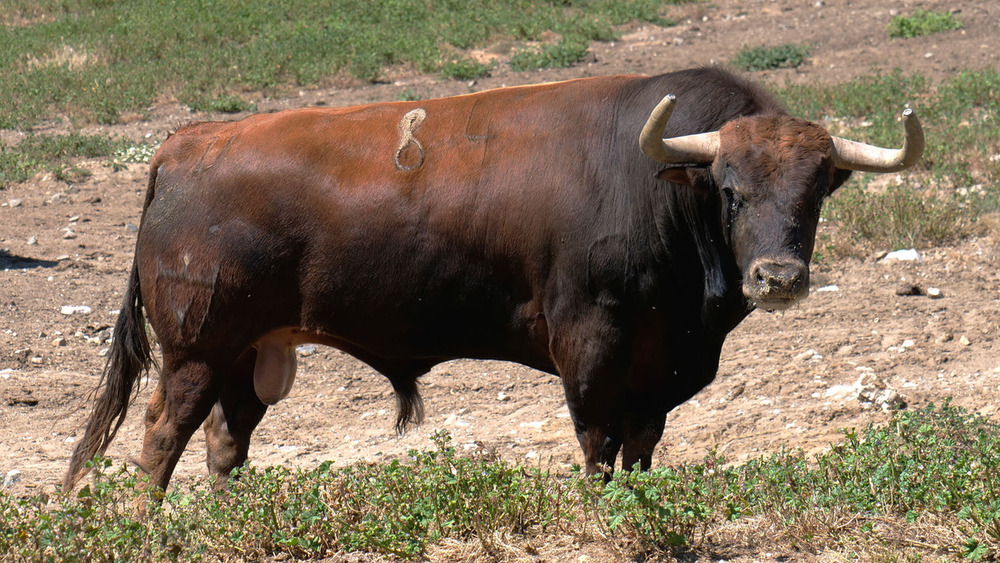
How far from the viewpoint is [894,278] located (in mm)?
8664

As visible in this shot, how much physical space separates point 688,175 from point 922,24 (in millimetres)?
13516

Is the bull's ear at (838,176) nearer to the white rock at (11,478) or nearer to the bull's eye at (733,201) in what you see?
the bull's eye at (733,201)

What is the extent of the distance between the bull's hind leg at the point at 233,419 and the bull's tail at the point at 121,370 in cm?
44

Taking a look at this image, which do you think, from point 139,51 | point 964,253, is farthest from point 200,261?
point 139,51

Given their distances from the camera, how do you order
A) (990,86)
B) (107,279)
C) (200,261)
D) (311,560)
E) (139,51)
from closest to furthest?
(311,560)
(200,261)
(107,279)
(990,86)
(139,51)

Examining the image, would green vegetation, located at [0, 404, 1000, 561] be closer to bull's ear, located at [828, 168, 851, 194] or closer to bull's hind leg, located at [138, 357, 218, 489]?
bull's hind leg, located at [138, 357, 218, 489]

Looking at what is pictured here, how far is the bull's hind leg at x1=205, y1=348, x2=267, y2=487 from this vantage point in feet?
19.0

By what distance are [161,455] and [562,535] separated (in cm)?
218

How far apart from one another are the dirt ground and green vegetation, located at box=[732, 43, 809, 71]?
22.6 feet

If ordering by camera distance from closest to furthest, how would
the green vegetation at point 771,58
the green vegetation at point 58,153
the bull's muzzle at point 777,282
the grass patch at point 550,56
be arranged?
the bull's muzzle at point 777,282 → the green vegetation at point 58,153 → the green vegetation at point 771,58 → the grass patch at point 550,56

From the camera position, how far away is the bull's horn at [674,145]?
4.48 m

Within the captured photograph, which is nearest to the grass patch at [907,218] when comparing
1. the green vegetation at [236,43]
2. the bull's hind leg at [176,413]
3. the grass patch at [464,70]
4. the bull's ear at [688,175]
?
the bull's ear at [688,175]

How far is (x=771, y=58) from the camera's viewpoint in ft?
50.9

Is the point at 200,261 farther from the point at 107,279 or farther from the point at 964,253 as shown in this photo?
the point at 964,253
